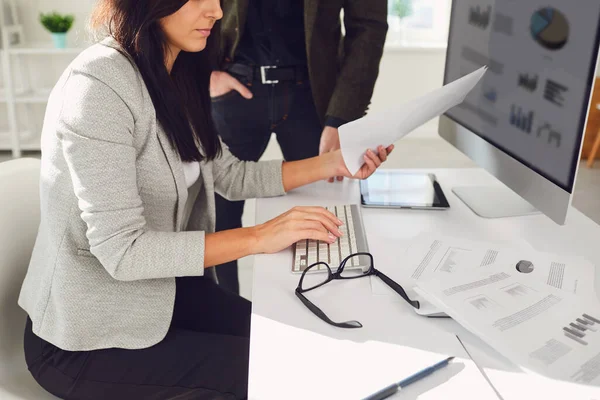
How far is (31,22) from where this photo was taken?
12.6 feet

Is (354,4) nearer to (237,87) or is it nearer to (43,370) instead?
(237,87)

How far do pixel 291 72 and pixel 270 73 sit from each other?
0.06 meters

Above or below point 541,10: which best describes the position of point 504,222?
below

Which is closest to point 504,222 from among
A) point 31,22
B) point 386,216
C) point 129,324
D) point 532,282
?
point 386,216

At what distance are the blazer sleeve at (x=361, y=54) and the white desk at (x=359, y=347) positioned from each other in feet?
2.03

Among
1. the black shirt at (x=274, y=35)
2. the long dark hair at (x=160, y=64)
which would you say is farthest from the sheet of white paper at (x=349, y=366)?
the black shirt at (x=274, y=35)

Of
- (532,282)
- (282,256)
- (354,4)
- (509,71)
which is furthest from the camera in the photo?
(354,4)

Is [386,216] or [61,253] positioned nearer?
[61,253]

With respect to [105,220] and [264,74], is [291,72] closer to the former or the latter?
[264,74]

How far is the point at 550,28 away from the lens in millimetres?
1034

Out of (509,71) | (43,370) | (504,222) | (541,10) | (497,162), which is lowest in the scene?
(43,370)

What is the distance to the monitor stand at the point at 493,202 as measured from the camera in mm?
1275

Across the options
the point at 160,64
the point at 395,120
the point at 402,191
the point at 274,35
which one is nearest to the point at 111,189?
the point at 160,64

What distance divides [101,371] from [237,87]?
962mm
